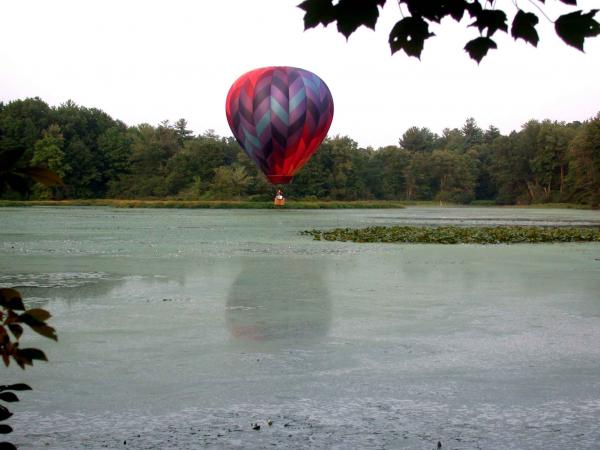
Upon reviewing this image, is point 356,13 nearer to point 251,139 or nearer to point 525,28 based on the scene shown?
point 525,28

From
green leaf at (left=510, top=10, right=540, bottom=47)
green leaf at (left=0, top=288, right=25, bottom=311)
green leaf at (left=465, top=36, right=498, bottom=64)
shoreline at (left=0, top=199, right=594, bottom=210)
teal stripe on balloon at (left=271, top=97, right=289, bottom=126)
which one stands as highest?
teal stripe on balloon at (left=271, top=97, right=289, bottom=126)

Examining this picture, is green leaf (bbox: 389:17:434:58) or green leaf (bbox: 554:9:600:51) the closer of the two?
green leaf (bbox: 554:9:600:51)

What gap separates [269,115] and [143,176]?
53982 millimetres

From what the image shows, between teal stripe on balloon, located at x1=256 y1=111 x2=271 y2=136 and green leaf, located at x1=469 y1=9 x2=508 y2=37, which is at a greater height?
teal stripe on balloon, located at x1=256 y1=111 x2=271 y2=136

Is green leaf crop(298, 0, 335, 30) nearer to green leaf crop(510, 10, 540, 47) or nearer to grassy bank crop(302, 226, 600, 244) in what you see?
green leaf crop(510, 10, 540, 47)

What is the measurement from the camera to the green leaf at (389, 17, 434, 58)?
2449 mm

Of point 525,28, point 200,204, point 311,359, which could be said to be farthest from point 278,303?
point 200,204

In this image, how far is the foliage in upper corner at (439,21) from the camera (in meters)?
2.28

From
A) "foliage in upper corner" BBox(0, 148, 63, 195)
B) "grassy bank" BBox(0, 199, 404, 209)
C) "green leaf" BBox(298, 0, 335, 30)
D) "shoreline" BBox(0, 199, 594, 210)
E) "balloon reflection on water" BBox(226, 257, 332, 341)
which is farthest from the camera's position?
"shoreline" BBox(0, 199, 594, 210)

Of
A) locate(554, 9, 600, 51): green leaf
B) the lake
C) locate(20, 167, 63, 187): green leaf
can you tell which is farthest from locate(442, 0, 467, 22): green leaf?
the lake

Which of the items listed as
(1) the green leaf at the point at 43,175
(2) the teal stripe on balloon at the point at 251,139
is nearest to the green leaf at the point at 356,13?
(1) the green leaf at the point at 43,175

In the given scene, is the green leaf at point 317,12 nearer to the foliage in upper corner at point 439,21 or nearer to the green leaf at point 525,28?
the foliage in upper corner at point 439,21

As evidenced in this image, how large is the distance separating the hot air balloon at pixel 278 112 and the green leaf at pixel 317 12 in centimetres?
3411

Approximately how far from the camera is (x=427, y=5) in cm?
237
